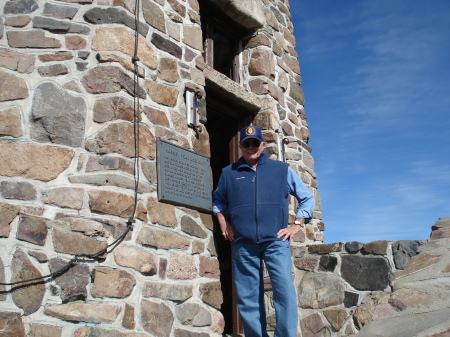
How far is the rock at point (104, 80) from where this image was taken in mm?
3410

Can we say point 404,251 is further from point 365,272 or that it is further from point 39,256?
point 39,256

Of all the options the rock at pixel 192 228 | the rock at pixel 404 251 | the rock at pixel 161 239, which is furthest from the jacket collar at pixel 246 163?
the rock at pixel 404 251

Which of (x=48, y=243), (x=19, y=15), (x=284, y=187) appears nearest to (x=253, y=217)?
(x=284, y=187)

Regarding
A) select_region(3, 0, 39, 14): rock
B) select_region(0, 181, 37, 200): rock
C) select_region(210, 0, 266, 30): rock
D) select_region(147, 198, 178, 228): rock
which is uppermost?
select_region(210, 0, 266, 30): rock

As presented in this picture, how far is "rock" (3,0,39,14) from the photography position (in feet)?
11.4

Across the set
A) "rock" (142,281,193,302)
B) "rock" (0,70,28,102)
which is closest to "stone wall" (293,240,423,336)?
"rock" (142,281,193,302)

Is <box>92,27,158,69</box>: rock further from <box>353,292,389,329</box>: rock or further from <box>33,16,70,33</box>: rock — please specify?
<box>353,292,389,329</box>: rock

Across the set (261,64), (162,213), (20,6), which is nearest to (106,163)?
(162,213)

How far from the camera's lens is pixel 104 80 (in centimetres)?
343

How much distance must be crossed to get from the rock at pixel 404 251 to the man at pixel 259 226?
29.7 inches

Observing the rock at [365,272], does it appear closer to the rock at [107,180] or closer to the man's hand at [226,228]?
the man's hand at [226,228]

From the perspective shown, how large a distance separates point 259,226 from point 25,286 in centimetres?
157

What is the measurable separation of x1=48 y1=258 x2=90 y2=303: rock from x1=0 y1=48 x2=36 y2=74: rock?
135 cm

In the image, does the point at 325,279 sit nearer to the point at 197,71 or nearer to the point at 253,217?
the point at 253,217
